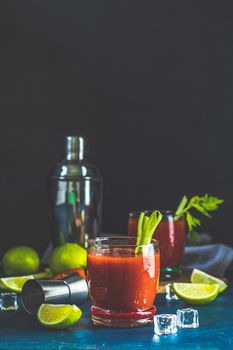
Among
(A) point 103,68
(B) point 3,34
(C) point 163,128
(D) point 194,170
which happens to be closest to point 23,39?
(B) point 3,34

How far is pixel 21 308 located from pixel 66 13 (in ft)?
4.40

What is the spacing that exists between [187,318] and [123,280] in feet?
0.52

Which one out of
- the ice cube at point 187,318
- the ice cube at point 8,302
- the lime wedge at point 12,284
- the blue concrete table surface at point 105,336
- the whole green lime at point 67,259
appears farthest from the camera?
the whole green lime at point 67,259

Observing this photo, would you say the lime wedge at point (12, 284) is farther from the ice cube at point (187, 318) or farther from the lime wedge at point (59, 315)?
the ice cube at point (187, 318)

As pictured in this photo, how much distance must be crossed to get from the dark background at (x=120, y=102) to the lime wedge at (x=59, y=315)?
122cm

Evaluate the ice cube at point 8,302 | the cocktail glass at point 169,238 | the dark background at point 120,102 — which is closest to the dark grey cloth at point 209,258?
the cocktail glass at point 169,238

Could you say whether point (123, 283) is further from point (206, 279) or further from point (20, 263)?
point (20, 263)

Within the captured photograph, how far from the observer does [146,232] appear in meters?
1.76

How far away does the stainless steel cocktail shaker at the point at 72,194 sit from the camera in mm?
2496

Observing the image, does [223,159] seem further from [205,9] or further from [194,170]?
[205,9]

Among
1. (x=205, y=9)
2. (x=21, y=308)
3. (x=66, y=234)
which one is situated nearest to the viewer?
(x=21, y=308)

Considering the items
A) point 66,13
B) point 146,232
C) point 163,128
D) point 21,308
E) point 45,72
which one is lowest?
point 21,308

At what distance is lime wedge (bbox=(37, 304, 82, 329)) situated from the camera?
1.67 m

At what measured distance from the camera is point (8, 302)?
6.22ft
